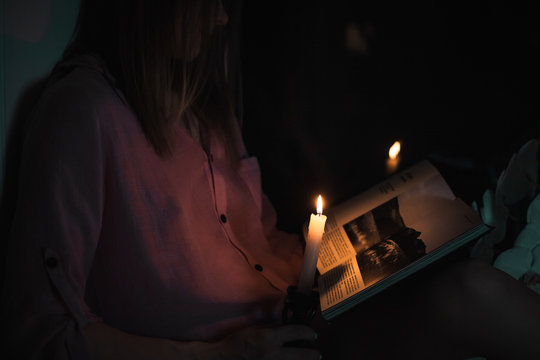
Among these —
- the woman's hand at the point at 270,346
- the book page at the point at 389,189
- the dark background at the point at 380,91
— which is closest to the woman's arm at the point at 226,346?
the woman's hand at the point at 270,346

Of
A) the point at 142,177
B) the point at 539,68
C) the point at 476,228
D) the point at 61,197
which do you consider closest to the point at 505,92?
the point at 539,68

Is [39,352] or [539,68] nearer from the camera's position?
[39,352]

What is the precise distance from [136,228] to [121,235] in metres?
0.03

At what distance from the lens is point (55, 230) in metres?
0.52

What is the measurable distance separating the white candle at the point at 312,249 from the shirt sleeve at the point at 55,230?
1.03 ft

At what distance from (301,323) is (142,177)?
36 cm

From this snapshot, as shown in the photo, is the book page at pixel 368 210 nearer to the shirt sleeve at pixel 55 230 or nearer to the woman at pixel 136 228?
the woman at pixel 136 228

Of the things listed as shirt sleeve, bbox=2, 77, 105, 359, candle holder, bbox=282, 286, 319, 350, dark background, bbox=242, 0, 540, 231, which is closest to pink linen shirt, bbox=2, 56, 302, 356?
shirt sleeve, bbox=2, 77, 105, 359

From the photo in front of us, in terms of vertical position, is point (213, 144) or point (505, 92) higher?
point (505, 92)

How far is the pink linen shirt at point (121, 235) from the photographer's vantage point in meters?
0.51

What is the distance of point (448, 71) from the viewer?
101 centimetres

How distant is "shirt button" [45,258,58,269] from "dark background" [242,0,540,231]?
0.75 metres

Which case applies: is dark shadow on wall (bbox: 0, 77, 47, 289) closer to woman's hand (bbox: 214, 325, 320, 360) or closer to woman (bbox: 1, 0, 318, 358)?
woman (bbox: 1, 0, 318, 358)

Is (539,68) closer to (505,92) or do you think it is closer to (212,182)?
(505,92)
